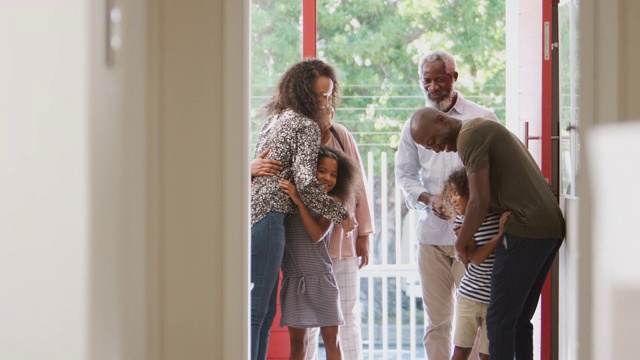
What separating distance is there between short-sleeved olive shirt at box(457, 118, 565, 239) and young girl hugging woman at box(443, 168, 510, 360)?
7 cm

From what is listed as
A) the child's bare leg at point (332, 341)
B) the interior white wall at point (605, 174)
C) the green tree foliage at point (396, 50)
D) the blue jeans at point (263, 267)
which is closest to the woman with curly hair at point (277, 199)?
the blue jeans at point (263, 267)

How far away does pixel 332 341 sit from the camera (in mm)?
3383

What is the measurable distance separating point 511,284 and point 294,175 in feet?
2.73

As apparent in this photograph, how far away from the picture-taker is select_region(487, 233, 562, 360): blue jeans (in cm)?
304

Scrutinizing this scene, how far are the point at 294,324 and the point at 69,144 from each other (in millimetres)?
1507

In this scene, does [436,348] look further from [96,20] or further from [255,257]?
[96,20]

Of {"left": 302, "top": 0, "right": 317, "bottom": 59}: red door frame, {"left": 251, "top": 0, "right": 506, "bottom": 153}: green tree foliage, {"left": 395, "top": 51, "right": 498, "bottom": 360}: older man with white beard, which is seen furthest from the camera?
{"left": 251, "top": 0, "right": 506, "bottom": 153}: green tree foliage

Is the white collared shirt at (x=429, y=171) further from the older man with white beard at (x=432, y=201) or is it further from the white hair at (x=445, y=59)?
the white hair at (x=445, y=59)

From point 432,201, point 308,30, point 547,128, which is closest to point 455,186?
point 432,201

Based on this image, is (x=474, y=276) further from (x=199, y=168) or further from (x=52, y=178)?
(x=52, y=178)

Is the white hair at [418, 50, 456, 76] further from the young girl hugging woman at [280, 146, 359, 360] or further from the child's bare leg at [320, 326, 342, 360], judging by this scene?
the child's bare leg at [320, 326, 342, 360]

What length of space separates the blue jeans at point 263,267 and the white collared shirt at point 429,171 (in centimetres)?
79

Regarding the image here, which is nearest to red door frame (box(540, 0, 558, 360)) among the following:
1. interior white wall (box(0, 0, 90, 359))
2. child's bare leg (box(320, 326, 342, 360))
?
child's bare leg (box(320, 326, 342, 360))

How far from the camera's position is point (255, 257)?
310 centimetres
